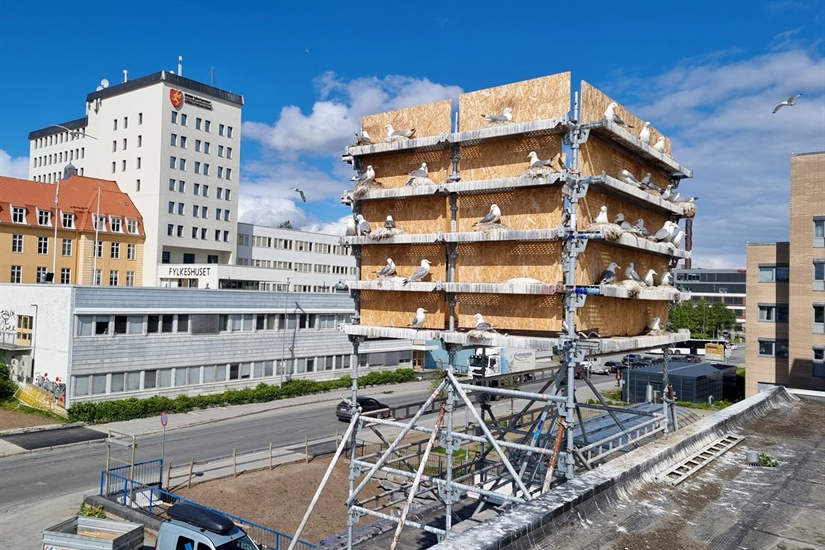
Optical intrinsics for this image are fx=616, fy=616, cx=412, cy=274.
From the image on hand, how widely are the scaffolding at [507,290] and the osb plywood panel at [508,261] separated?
0.06m

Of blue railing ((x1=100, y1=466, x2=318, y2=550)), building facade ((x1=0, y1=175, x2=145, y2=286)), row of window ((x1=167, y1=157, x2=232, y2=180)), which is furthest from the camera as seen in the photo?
row of window ((x1=167, y1=157, x2=232, y2=180))

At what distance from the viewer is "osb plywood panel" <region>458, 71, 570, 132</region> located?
14852 mm

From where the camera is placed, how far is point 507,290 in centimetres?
1514

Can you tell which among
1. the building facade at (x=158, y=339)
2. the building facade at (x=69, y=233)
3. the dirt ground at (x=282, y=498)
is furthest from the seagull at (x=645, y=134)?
the building facade at (x=69, y=233)

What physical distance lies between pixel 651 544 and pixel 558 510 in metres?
1.32

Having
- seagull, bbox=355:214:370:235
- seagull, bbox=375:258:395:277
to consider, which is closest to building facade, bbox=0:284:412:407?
seagull, bbox=355:214:370:235

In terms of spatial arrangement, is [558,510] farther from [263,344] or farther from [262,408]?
[263,344]

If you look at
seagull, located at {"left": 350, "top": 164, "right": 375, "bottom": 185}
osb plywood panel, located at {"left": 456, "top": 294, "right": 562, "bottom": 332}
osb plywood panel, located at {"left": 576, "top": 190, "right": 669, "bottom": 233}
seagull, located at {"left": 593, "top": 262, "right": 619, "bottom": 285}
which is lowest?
osb plywood panel, located at {"left": 456, "top": 294, "right": 562, "bottom": 332}

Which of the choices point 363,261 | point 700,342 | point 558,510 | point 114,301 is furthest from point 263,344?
point 700,342

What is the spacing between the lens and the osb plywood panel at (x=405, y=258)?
1712 centimetres

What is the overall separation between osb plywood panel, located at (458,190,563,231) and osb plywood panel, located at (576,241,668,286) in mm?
1219

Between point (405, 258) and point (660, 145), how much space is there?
346 inches

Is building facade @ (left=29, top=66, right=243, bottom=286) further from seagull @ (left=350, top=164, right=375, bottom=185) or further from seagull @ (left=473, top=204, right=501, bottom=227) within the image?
seagull @ (left=473, top=204, right=501, bottom=227)

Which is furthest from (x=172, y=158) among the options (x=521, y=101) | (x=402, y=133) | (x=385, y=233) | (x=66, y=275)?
(x=521, y=101)
